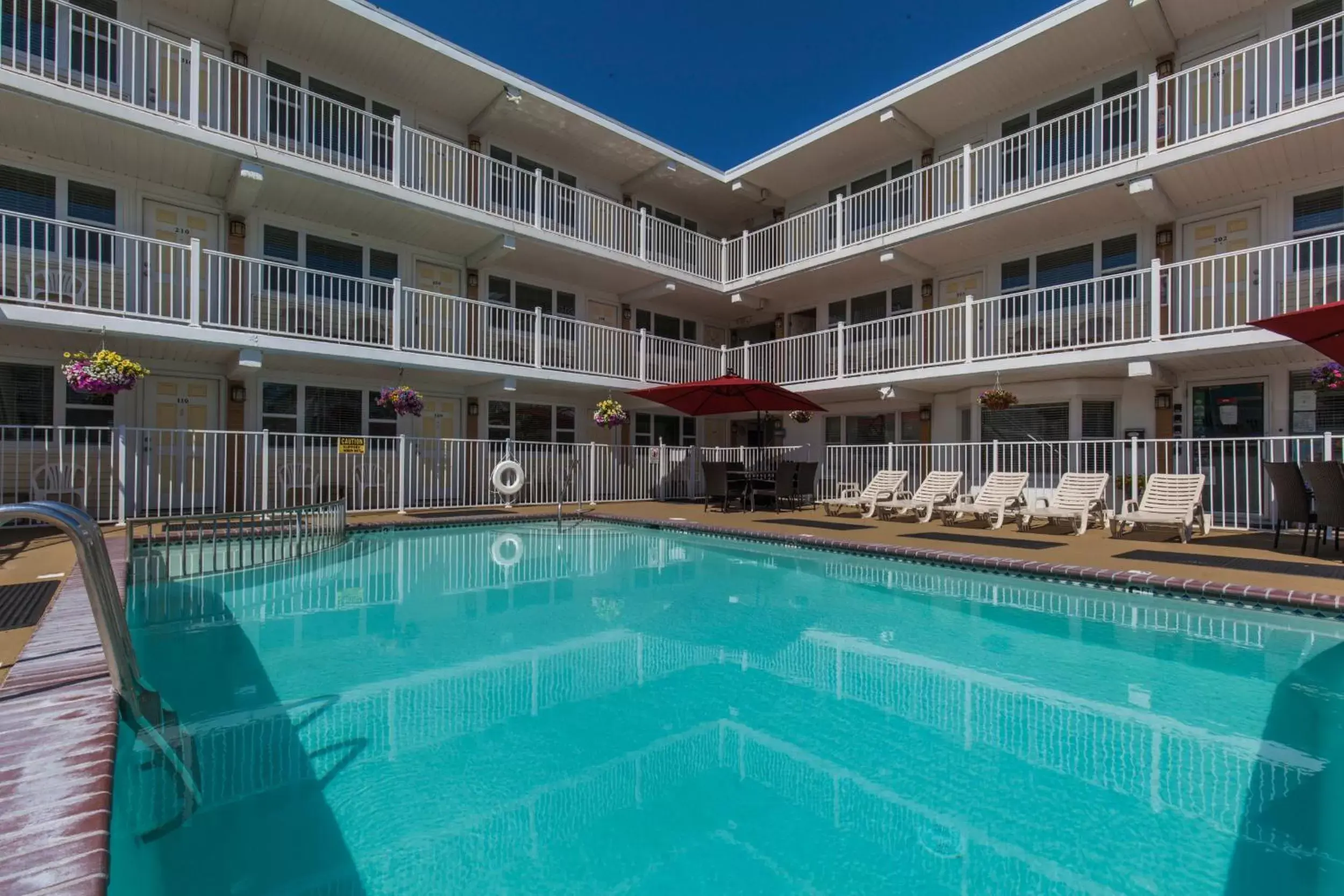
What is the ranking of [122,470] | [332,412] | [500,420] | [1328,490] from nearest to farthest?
1. [1328,490]
2. [122,470]
3. [332,412]
4. [500,420]

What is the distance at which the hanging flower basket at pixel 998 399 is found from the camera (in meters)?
11.7

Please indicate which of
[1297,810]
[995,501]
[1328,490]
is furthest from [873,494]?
[1297,810]

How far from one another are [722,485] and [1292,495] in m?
8.61

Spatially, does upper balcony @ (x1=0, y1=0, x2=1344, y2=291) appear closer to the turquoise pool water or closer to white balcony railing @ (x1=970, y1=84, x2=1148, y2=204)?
white balcony railing @ (x1=970, y1=84, x2=1148, y2=204)

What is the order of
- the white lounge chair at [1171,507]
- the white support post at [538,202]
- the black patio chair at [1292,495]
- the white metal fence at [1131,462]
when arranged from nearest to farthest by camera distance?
1. the black patio chair at [1292,495]
2. the white lounge chair at [1171,507]
3. the white metal fence at [1131,462]
4. the white support post at [538,202]

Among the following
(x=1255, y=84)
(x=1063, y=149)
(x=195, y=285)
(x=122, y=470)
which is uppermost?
(x=1063, y=149)

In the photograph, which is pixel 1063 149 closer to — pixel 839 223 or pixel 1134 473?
pixel 839 223

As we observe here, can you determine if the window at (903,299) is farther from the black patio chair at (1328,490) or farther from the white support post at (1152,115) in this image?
the black patio chair at (1328,490)

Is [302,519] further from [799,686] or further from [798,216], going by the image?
[798,216]

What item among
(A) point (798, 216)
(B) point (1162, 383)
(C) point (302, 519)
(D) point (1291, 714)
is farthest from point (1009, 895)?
(A) point (798, 216)

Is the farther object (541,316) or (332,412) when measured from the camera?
(541,316)

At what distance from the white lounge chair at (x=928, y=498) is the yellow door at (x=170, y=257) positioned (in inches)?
469

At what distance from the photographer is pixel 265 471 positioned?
984 centimetres

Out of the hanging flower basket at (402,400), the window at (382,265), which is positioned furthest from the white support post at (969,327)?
the window at (382,265)
